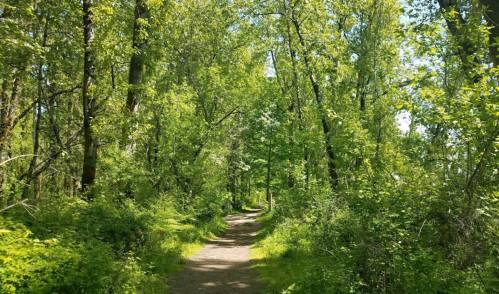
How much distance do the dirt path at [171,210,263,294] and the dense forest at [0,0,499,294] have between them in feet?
1.59

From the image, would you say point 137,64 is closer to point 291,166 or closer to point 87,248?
point 87,248

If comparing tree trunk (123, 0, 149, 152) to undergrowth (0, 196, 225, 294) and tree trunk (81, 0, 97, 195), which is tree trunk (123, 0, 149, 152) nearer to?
tree trunk (81, 0, 97, 195)

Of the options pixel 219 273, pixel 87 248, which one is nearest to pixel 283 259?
pixel 219 273

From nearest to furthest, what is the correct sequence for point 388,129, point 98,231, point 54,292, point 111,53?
point 54,292 < point 98,231 < point 111,53 < point 388,129

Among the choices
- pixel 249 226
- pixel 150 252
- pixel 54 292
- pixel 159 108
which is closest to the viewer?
pixel 54 292

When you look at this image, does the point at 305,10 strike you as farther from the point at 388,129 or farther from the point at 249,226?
the point at 249,226

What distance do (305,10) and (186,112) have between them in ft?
24.6

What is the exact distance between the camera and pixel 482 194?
5.21m

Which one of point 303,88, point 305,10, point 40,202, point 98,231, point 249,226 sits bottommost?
point 249,226

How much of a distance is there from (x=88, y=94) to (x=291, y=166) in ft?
29.2

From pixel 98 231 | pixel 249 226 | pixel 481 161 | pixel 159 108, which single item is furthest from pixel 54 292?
pixel 249 226

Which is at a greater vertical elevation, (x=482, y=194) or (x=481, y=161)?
(x=481, y=161)

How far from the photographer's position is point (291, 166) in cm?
1439

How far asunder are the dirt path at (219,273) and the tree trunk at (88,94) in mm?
3892
